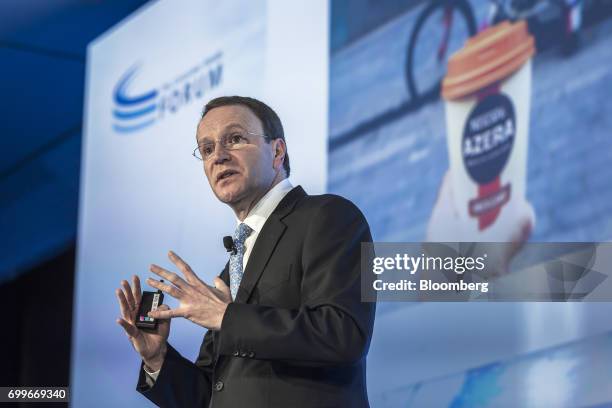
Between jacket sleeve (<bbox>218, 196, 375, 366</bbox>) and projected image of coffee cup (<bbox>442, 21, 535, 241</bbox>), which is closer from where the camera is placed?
jacket sleeve (<bbox>218, 196, 375, 366</bbox>)

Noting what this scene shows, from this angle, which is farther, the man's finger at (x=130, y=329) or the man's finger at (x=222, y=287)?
the man's finger at (x=130, y=329)

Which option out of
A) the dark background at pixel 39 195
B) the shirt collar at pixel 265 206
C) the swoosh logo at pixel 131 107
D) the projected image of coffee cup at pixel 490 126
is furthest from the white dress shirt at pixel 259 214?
the dark background at pixel 39 195

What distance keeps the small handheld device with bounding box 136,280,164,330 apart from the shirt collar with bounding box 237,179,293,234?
→ 9.2 inches

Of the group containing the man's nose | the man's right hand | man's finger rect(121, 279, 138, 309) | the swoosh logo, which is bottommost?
the man's right hand

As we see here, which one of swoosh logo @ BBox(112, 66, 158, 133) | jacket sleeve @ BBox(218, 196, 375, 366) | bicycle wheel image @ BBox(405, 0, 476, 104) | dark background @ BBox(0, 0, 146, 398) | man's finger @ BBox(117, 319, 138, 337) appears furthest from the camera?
dark background @ BBox(0, 0, 146, 398)

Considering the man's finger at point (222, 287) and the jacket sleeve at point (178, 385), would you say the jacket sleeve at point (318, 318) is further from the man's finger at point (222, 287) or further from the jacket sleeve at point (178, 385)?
the jacket sleeve at point (178, 385)

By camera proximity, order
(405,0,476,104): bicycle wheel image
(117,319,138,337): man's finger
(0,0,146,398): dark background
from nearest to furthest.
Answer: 1. (117,319,138,337): man's finger
2. (405,0,476,104): bicycle wheel image
3. (0,0,146,398): dark background

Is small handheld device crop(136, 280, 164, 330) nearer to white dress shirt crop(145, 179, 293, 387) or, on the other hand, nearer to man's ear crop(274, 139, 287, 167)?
white dress shirt crop(145, 179, 293, 387)

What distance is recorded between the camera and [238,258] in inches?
72.8

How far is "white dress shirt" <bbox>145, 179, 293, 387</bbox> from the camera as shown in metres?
1.84

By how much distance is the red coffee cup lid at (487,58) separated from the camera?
293 centimetres

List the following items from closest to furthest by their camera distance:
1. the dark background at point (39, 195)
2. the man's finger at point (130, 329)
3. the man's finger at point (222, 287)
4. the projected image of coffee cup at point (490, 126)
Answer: the man's finger at point (222, 287) < the man's finger at point (130, 329) < the projected image of coffee cup at point (490, 126) < the dark background at point (39, 195)

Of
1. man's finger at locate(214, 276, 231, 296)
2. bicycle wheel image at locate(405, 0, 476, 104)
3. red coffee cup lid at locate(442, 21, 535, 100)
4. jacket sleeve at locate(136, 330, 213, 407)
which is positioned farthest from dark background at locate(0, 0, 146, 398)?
man's finger at locate(214, 276, 231, 296)

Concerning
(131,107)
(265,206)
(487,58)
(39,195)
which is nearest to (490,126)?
(487,58)
